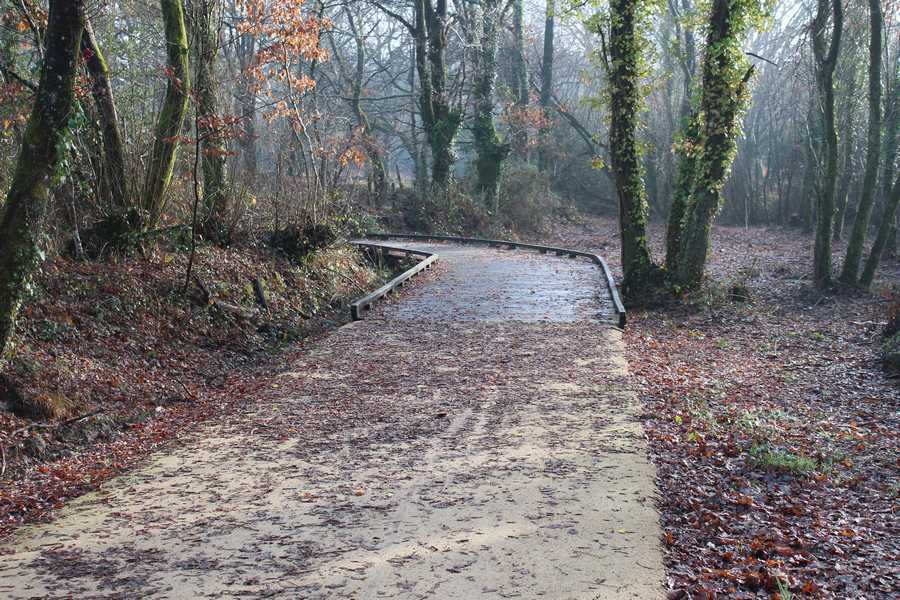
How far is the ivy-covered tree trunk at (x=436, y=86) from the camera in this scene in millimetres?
26297

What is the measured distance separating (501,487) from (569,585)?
1.55 m

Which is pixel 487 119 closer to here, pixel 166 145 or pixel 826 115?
pixel 826 115

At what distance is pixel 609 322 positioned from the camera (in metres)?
12.3

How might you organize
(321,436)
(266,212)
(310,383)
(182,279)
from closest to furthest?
(321,436), (310,383), (182,279), (266,212)

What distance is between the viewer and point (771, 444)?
678 cm

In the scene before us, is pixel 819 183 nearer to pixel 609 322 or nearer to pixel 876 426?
pixel 609 322

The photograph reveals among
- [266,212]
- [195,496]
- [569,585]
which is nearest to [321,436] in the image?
[195,496]

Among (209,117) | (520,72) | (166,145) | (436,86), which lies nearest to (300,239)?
(166,145)

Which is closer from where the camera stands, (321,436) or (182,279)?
(321,436)

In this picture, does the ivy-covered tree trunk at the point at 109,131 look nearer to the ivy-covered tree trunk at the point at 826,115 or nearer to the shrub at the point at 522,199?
the ivy-covered tree trunk at the point at 826,115

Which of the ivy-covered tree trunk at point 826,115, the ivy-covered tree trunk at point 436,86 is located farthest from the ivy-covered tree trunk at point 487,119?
the ivy-covered tree trunk at point 826,115

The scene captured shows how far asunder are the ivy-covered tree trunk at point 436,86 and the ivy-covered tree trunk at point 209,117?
48.3 feet

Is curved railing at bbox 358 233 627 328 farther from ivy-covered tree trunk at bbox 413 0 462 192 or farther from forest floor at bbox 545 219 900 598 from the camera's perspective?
forest floor at bbox 545 219 900 598

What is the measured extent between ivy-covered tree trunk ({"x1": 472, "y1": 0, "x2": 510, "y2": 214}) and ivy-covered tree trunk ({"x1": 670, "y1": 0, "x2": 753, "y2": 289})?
13.2 metres
